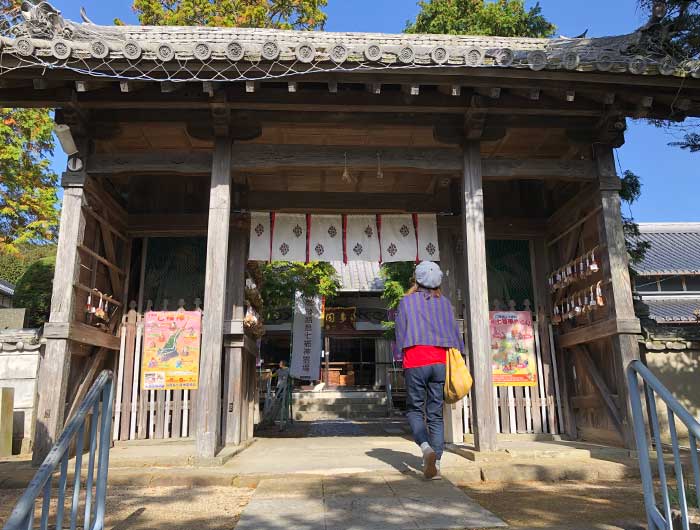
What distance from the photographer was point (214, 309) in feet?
19.0

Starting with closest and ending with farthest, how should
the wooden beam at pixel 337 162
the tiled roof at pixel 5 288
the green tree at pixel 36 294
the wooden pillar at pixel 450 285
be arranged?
the wooden beam at pixel 337 162 → the wooden pillar at pixel 450 285 → the green tree at pixel 36 294 → the tiled roof at pixel 5 288

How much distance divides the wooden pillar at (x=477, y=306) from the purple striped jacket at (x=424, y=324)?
3.92 ft

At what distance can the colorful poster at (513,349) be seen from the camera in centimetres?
782

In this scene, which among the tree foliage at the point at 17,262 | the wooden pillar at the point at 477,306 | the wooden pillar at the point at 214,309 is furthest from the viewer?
the tree foliage at the point at 17,262

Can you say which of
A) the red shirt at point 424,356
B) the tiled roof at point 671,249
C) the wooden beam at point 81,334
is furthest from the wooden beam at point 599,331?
the tiled roof at point 671,249

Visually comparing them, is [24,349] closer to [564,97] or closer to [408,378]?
[408,378]

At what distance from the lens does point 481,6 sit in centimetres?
1711

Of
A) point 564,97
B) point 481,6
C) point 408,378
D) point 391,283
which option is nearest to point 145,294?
point 408,378

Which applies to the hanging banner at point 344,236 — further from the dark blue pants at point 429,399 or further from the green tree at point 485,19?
the green tree at point 485,19

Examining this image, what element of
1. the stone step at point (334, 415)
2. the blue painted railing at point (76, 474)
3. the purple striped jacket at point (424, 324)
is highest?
the purple striped jacket at point (424, 324)

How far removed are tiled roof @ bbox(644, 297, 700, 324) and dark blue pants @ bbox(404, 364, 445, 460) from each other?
15.3 m

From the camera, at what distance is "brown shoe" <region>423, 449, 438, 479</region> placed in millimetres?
4359

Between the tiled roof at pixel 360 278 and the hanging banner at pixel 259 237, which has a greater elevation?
the tiled roof at pixel 360 278

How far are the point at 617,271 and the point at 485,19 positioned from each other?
1306 cm
